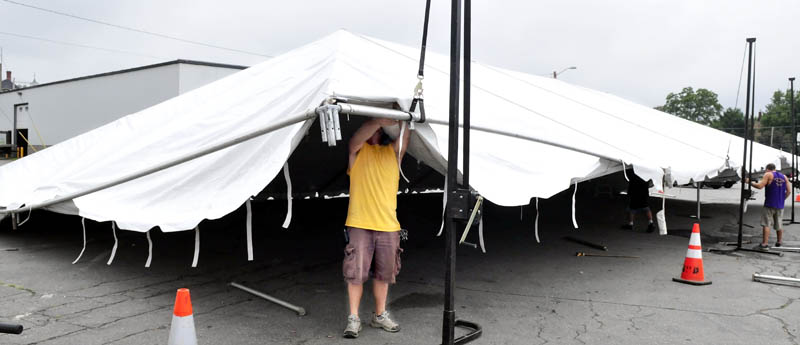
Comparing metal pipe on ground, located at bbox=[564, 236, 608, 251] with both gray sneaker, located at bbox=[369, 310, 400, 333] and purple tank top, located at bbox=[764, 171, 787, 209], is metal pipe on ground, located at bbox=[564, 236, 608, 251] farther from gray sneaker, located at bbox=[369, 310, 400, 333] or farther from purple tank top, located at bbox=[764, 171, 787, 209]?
gray sneaker, located at bbox=[369, 310, 400, 333]

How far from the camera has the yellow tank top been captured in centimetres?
402

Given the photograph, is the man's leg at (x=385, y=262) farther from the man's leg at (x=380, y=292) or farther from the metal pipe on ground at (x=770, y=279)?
the metal pipe on ground at (x=770, y=279)

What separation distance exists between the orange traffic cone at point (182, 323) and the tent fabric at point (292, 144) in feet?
3.76

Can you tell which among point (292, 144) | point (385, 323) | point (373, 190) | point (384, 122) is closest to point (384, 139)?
point (384, 122)

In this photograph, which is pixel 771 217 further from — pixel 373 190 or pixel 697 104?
pixel 697 104

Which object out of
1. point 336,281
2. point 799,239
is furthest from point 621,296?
point 799,239

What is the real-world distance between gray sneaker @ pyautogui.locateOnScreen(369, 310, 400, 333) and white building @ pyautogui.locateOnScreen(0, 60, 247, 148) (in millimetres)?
21784

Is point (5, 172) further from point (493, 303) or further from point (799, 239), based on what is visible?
point (799, 239)

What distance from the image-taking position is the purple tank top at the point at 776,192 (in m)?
8.65

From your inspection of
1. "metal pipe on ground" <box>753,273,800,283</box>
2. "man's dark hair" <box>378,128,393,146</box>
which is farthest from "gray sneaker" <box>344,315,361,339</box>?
"metal pipe on ground" <box>753,273,800,283</box>

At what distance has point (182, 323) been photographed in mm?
3059

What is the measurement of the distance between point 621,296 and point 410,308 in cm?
222

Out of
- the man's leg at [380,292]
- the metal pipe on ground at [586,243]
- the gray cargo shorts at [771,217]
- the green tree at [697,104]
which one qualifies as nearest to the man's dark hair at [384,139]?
the man's leg at [380,292]

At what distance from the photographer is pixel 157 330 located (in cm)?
416
